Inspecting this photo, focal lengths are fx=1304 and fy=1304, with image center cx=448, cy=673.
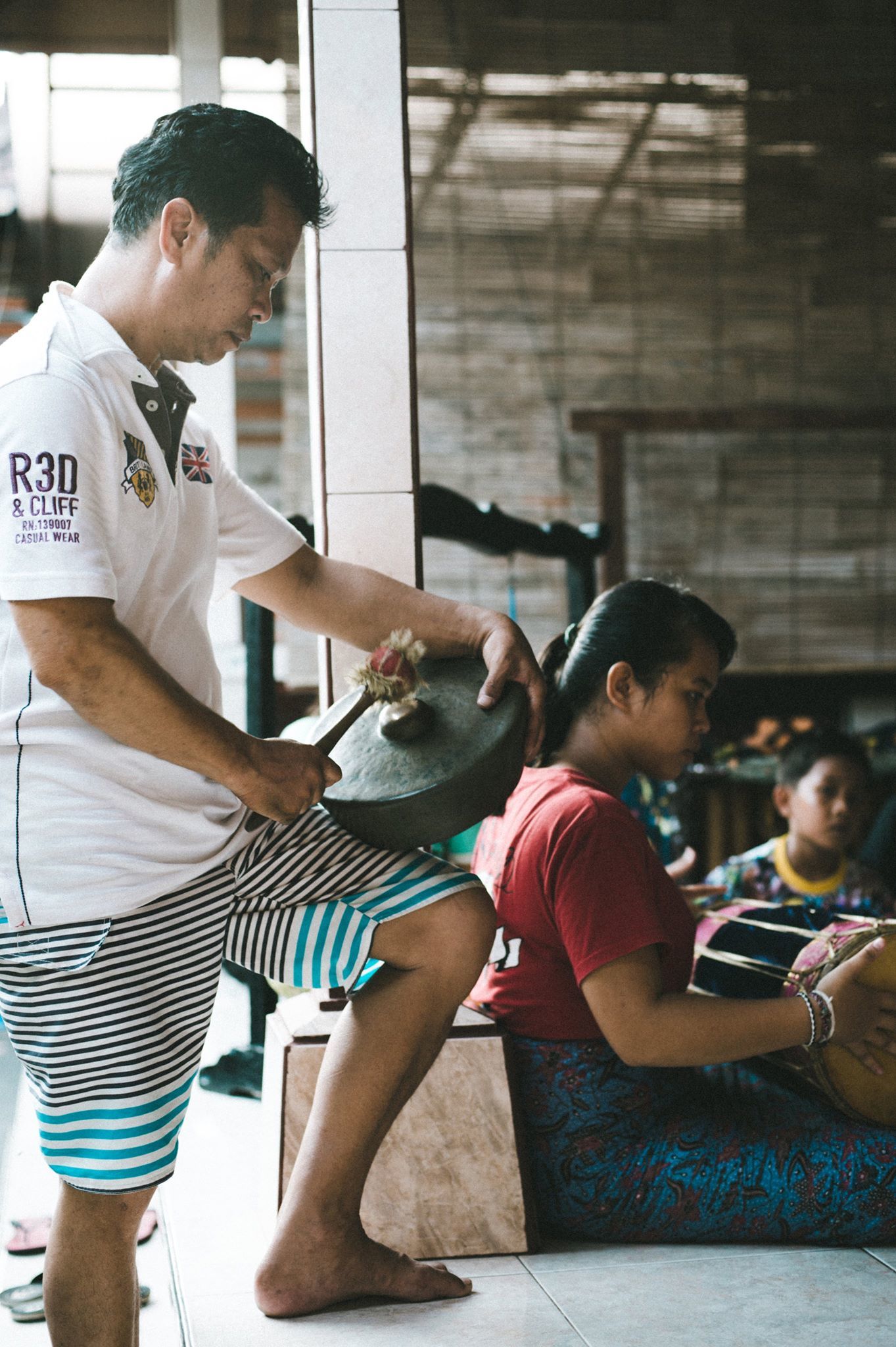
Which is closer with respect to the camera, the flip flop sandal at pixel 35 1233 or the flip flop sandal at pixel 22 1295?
the flip flop sandal at pixel 22 1295

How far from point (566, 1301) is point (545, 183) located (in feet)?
17.5

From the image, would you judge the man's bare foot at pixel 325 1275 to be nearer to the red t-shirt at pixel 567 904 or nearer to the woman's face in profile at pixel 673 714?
the red t-shirt at pixel 567 904

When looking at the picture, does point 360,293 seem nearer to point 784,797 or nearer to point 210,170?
point 210,170

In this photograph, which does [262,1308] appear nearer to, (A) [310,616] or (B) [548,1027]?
(B) [548,1027]

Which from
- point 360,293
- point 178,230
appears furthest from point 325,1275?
point 360,293

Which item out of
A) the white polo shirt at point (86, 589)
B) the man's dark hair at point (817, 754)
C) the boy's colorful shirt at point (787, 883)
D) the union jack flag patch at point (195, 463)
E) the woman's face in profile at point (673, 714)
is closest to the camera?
the white polo shirt at point (86, 589)

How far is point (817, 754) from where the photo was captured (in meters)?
3.81

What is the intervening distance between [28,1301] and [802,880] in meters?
2.42

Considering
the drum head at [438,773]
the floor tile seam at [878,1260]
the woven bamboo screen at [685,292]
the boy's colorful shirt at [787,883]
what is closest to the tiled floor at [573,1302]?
the floor tile seam at [878,1260]

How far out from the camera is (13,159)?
588cm

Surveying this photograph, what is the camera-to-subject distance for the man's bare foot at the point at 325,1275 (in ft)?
6.08

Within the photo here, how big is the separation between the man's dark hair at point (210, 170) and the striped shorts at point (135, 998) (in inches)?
33.4

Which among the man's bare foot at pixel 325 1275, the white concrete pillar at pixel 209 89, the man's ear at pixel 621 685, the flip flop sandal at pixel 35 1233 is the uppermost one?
the white concrete pillar at pixel 209 89

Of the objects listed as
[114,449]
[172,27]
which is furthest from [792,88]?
[114,449]
